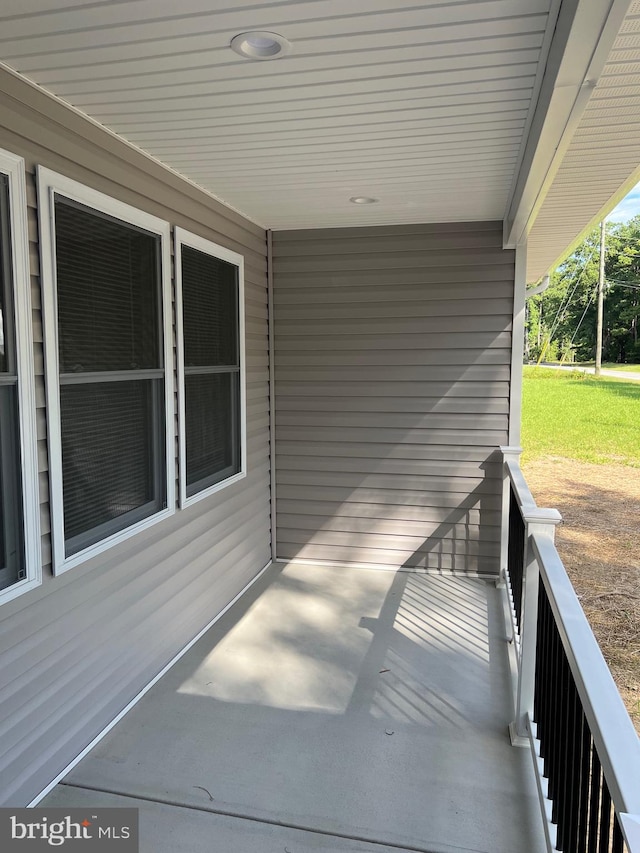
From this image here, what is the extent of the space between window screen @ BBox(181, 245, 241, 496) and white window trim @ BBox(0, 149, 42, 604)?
4.11 feet

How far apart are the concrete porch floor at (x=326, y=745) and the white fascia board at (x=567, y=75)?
233 centimetres

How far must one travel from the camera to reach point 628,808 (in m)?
0.99

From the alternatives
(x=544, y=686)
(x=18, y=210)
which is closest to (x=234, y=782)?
(x=544, y=686)

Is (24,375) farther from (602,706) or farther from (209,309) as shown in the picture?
(602,706)

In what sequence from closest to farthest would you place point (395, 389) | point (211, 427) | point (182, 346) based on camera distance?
point (182, 346) < point (211, 427) < point (395, 389)

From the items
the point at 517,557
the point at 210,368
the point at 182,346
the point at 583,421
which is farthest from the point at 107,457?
the point at 583,421

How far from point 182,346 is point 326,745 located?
2.01m

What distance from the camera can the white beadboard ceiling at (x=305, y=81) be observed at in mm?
1709

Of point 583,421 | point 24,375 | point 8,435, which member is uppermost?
point 24,375

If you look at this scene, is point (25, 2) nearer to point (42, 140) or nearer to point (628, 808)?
point (42, 140)

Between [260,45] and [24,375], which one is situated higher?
[260,45]

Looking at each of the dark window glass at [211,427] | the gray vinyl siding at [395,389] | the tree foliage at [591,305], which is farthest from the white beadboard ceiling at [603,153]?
the tree foliage at [591,305]

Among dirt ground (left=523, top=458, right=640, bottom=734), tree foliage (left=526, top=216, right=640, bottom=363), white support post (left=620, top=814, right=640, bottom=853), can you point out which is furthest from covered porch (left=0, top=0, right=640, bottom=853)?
tree foliage (left=526, top=216, right=640, bottom=363)

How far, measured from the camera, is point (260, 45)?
1874mm
